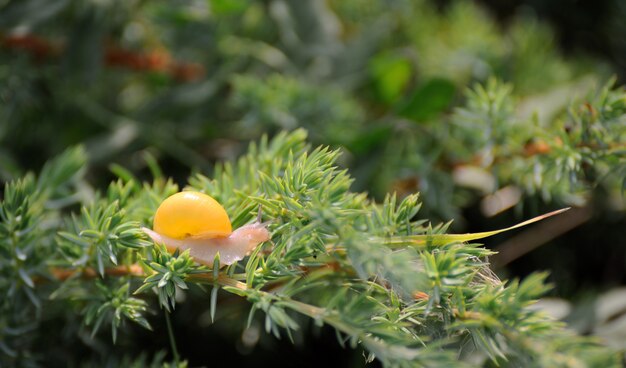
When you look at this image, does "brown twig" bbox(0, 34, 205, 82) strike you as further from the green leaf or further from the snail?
the snail

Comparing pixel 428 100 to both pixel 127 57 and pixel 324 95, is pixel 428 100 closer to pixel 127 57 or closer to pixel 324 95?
pixel 324 95

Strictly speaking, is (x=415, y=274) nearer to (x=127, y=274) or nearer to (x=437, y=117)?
(x=127, y=274)

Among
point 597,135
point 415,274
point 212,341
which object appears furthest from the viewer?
point 212,341

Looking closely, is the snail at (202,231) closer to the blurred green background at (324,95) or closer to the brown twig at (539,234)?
the blurred green background at (324,95)

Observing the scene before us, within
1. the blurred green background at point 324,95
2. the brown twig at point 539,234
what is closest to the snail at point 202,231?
the blurred green background at point 324,95

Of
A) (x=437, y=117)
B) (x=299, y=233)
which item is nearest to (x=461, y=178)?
(x=437, y=117)

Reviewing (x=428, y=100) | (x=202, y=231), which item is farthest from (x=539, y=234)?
(x=202, y=231)

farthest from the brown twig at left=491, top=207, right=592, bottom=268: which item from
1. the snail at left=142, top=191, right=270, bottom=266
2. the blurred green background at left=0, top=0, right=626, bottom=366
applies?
the snail at left=142, top=191, right=270, bottom=266
